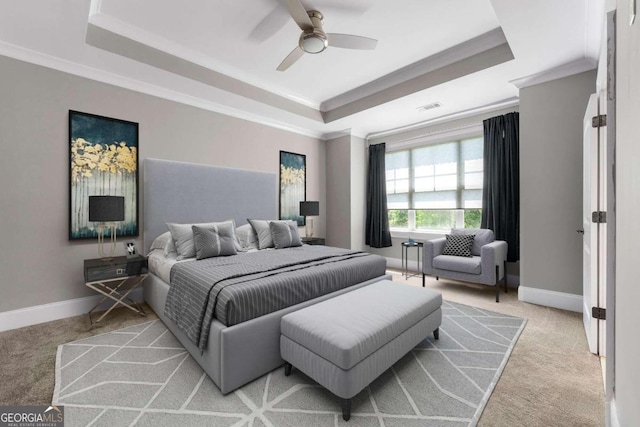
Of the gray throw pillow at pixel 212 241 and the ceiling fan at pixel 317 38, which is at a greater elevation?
the ceiling fan at pixel 317 38

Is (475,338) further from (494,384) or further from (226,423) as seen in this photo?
(226,423)

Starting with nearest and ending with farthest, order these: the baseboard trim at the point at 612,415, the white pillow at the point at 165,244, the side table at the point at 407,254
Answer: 1. the baseboard trim at the point at 612,415
2. the white pillow at the point at 165,244
3. the side table at the point at 407,254

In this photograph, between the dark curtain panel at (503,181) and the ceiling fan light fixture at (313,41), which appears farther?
the dark curtain panel at (503,181)

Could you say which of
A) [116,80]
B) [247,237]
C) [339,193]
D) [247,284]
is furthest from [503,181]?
[116,80]

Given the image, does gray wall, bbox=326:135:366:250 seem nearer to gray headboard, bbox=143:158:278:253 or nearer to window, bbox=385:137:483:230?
window, bbox=385:137:483:230

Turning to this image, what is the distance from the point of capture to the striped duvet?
1990mm

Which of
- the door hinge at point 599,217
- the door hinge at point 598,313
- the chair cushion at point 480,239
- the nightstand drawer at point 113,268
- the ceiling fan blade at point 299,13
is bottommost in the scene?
the door hinge at point 598,313

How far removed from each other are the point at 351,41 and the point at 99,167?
10.5 ft

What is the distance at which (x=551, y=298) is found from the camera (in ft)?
11.1

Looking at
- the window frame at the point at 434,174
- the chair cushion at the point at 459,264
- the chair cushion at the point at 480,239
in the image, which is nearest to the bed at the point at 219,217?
the chair cushion at the point at 459,264

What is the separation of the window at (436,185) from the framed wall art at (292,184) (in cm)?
180

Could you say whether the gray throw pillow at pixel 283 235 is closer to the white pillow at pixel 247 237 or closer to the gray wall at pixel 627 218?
the white pillow at pixel 247 237

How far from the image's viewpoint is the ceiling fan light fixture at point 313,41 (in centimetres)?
259

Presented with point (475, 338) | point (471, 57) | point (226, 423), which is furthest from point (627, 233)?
point (471, 57)
